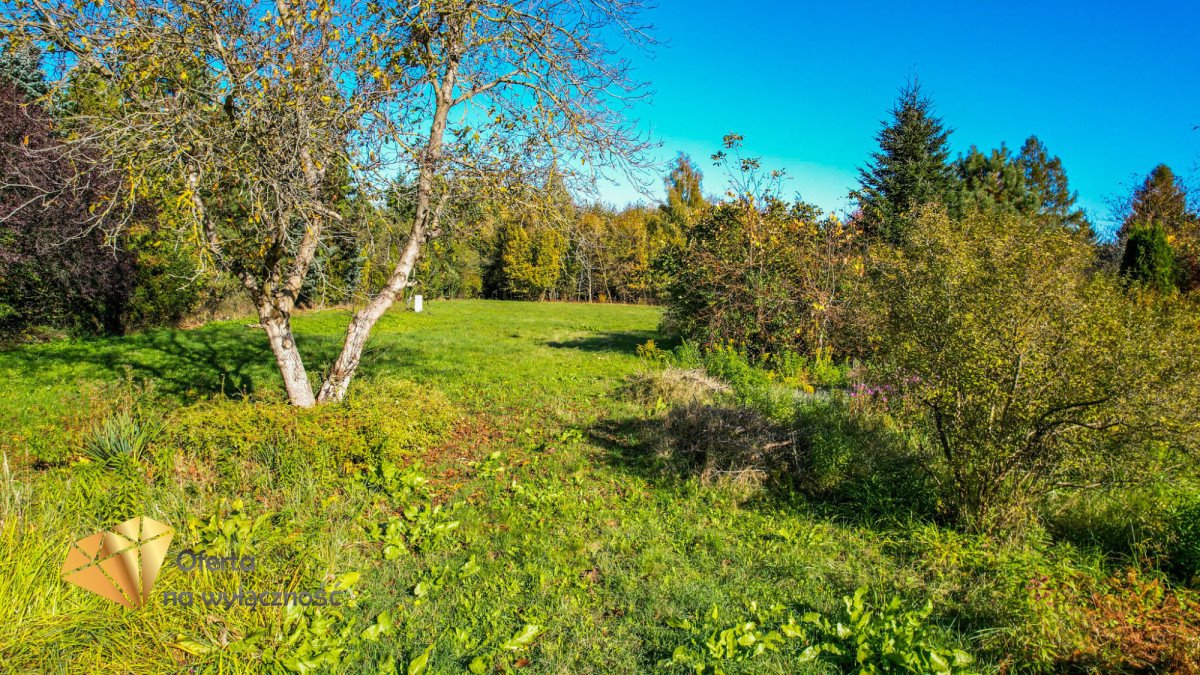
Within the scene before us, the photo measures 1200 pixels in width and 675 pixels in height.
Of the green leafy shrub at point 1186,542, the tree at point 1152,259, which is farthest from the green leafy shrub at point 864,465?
the tree at point 1152,259

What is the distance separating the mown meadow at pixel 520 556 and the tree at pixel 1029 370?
50cm

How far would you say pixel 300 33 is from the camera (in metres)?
4.79

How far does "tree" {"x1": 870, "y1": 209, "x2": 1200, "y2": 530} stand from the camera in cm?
313

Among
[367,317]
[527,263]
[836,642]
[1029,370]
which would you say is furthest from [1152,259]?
[527,263]

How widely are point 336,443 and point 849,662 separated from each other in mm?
4043

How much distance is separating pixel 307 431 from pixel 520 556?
2.28 m

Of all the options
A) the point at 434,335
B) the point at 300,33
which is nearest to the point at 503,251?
the point at 434,335

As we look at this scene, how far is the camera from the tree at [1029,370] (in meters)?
3.13

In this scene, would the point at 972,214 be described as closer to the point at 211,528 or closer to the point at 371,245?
the point at 371,245

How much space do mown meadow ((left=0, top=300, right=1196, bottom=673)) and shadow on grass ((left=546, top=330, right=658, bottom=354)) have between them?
6041 mm

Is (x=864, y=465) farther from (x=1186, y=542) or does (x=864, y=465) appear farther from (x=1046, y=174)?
(x=1046, y=174)

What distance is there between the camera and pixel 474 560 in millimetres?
3557

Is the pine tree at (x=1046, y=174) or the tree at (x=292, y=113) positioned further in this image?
the pine tree at (x=1046, y=174)

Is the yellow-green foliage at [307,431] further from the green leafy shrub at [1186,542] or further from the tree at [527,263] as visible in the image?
the tree at [527,263]
